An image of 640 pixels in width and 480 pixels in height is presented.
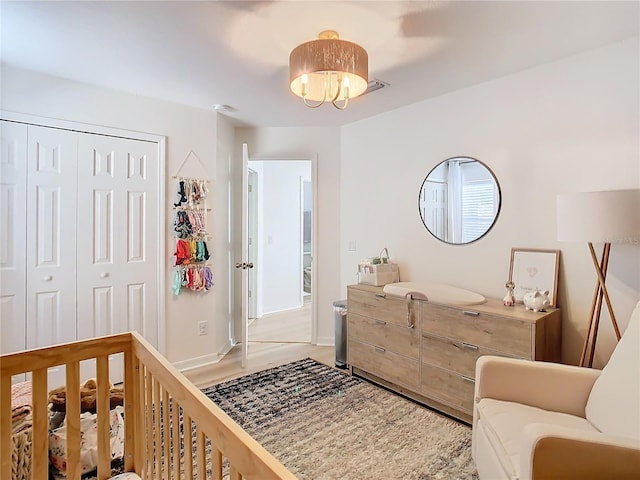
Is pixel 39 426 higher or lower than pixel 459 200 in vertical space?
lower

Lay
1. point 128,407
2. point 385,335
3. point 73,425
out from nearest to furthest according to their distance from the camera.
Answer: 1. point 73,425
2. point 128,407
3. point 385,335

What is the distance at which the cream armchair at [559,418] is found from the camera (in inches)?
45.3

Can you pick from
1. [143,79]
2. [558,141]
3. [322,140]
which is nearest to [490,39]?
[558,141]

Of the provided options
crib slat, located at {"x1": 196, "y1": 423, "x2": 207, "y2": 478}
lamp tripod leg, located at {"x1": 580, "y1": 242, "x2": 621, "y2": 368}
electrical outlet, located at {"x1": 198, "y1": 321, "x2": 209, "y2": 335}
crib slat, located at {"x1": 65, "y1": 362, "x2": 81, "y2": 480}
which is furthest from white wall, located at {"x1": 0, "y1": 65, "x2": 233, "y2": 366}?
lamp tripod leg, located at {"x1": 580, "y1": 242, "x2": 621, "y2": 368}

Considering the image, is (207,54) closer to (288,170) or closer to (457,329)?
(457,329)

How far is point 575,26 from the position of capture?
1.87 meters

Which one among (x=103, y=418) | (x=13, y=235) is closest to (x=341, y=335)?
(x=103, y=418)

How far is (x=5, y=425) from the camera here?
1373 millimetres

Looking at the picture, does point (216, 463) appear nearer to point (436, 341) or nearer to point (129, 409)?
point (129, 409)

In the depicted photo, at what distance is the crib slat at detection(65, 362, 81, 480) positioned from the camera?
147 centimetres

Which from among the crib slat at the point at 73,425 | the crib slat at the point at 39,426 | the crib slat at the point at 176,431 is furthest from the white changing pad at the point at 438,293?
the crib slat at the point at 39,426

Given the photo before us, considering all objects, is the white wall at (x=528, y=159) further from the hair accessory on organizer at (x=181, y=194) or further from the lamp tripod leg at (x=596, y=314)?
the hair accessory on organizer at (x=181, y=194)

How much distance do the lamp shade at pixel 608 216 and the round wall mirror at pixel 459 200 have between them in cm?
80

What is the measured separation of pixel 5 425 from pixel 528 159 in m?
3.10
